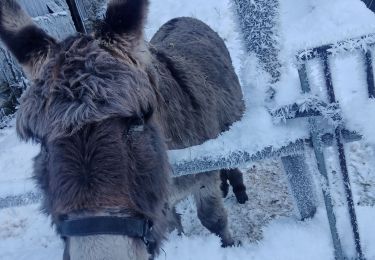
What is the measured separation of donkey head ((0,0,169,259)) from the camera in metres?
1.63

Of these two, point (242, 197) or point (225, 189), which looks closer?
point (242, 197)

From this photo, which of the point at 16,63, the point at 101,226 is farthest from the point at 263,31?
the point at 16,63

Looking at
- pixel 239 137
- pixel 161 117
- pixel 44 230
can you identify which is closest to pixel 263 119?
pixel 239 137

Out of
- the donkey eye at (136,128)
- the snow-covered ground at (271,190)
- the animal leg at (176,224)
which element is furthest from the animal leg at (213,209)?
the donkey eye at (136,128)

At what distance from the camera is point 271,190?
163 inches

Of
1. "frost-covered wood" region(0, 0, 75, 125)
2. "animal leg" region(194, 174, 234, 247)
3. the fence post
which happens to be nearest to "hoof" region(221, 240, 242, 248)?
"animal leg" region(194, 174, 234, 247)

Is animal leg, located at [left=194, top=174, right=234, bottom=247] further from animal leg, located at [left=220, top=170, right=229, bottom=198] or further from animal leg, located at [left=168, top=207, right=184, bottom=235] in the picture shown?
animal leg, located at [left=220, top=170, right=229, bottom=198]

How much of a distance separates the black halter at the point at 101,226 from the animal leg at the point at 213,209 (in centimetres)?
146

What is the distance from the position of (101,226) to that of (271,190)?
9.45 feet

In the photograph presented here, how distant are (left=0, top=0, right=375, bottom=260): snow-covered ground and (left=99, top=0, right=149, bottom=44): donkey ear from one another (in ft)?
3.11

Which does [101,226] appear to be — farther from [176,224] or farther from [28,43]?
[176,224]

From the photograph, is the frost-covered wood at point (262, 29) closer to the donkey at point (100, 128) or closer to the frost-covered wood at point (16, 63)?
the donkey at point (100, 128)

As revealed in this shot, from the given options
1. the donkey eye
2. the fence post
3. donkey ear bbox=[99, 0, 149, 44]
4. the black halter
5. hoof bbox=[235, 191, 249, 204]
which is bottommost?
hoof bbox=[235, 191, 249, 204]

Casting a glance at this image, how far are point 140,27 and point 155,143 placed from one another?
2.12 ft
